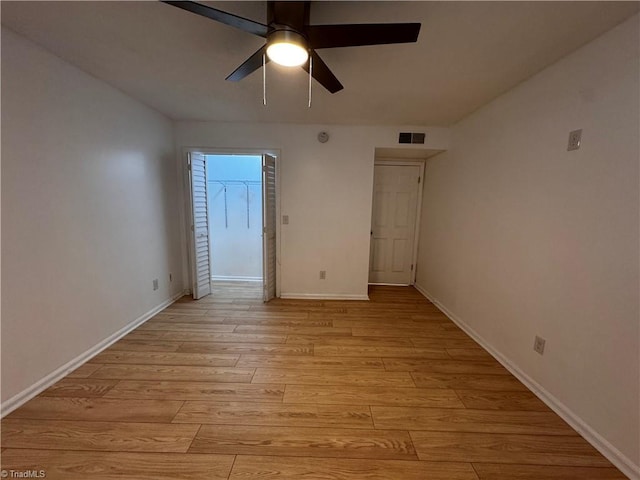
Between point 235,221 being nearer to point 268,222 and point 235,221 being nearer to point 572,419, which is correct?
point 268,222

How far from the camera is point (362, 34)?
4.06 ft

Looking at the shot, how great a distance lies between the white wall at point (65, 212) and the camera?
5.19 feet

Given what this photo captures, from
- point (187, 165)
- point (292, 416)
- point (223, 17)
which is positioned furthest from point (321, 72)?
point (187, 165)

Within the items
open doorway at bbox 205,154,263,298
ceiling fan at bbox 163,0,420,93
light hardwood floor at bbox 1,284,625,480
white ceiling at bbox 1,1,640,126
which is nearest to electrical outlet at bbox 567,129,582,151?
white ceiling at bbox 1,1,640,126

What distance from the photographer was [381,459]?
1.34 meters

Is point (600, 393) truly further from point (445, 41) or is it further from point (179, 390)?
point (179, 390)

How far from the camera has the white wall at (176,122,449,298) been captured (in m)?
3.31

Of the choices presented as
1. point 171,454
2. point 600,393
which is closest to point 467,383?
point 600,393

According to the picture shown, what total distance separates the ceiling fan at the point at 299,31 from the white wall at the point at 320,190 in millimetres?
1909

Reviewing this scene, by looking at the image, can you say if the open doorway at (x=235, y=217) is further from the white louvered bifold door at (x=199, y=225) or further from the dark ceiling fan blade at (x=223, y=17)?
the dark ceiling fan blade at (x=223, y=17)

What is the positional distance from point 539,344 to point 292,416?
183 centimetres

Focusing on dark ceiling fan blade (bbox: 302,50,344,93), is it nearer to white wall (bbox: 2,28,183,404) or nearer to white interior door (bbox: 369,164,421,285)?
white wall (bbox: 2,28,183,404)

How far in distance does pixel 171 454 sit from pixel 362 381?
126cm

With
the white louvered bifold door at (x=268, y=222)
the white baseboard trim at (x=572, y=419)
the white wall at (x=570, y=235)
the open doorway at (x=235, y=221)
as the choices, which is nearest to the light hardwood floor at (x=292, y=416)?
the white baseboard trim at (x=572, y=419)
